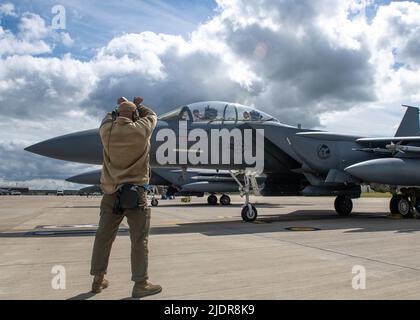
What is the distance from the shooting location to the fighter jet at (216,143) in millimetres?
8273

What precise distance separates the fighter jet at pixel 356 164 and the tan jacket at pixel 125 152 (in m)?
7.72

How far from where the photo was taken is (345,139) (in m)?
12.0

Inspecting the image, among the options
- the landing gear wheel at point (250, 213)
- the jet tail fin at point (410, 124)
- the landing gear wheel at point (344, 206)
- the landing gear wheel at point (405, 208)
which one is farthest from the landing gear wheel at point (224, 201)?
the landing gear wheel at point (250, 213)

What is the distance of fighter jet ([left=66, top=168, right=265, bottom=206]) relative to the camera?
24750 mm

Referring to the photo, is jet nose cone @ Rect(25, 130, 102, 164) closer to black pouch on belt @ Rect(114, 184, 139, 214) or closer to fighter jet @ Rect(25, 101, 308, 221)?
fighter jet @ Rect(25, 101, 308, 221)

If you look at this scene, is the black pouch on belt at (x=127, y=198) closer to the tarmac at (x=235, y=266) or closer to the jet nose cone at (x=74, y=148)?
the tarmac at (x=235, y=266)

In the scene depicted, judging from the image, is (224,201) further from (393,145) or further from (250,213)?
(393,145)

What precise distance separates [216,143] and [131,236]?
635cm

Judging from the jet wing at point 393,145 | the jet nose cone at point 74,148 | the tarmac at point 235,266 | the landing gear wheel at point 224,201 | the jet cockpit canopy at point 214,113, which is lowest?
the landing gear wheel at point 224,201

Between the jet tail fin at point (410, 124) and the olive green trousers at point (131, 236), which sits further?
the jet tail fin at point (410, 124)

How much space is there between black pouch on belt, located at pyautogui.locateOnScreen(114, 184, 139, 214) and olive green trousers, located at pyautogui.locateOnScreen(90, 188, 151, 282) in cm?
6

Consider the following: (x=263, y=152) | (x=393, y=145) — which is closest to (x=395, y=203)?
(x=393, y=145)

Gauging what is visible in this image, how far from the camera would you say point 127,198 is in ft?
11.7
